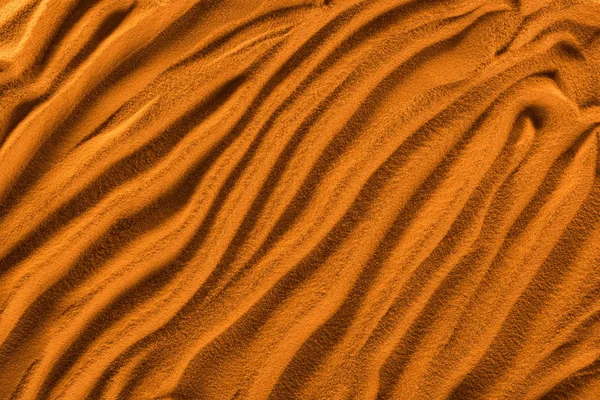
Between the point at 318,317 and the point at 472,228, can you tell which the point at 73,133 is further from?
the point at 472,228

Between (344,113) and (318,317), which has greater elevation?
(344,113)

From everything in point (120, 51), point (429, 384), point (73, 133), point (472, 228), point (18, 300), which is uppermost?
point (120, 51)

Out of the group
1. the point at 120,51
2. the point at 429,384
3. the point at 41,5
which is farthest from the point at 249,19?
the point at 429,384

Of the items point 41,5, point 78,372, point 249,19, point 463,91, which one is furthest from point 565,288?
point 41,5

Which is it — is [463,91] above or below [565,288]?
above

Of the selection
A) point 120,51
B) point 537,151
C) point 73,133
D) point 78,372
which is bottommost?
point 78,372

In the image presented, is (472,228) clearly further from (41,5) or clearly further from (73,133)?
(41,5)
